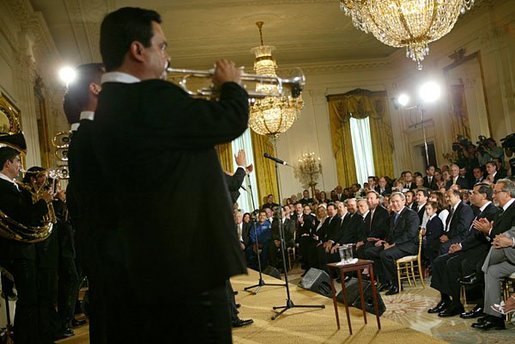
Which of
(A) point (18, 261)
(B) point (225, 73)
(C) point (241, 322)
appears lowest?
(C) point (241, 322)

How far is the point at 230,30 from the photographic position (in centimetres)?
1366

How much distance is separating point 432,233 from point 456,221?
0.59m

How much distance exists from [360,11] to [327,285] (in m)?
3.27

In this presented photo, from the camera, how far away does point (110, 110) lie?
166 centimetres

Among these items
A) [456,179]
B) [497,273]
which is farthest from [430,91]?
[497,273]

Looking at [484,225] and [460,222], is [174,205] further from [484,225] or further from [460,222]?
[460,222]

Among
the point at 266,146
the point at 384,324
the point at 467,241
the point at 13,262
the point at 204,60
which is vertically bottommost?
the point at 384,324

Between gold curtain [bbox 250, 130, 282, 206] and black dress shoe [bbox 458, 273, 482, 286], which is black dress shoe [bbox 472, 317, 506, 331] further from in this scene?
gold curtain [bbox 250, 130, 282, 206]

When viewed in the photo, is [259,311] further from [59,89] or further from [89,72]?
[59,89]

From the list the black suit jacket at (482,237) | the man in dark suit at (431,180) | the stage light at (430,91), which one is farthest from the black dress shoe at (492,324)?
the stage light at (430,91)

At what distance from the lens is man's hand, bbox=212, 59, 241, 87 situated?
176 centimetres

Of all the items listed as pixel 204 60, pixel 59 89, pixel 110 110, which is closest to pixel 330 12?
pixel 204 60

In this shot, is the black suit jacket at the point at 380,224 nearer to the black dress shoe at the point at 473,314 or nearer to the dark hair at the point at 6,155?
the black dress shoe at the point at 473,314

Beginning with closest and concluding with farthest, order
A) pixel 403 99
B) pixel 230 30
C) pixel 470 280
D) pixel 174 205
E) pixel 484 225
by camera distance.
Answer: pixel 174 205 → pixel 484 225 → pixel 470 280 → pixel 230 30 → pixel 403 99
